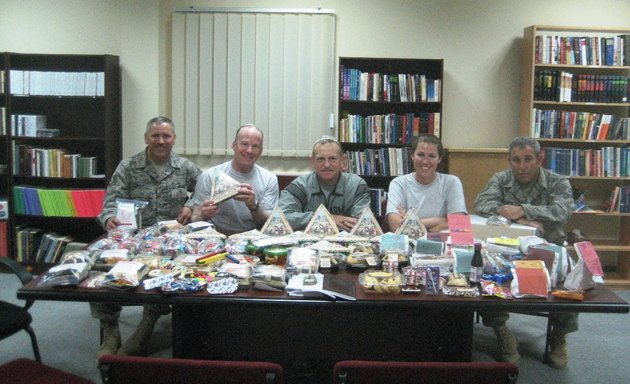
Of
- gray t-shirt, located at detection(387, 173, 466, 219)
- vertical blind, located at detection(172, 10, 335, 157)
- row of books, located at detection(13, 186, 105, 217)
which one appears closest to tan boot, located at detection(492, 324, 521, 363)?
gray t-shirt, located at detection(387, 173, 466, 219)

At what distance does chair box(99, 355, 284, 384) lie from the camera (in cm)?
139

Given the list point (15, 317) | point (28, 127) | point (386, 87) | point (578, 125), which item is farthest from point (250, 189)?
point (578, 125)

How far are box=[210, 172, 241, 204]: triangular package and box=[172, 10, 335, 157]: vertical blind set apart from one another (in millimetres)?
1984

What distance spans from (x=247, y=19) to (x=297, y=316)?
3.17 m

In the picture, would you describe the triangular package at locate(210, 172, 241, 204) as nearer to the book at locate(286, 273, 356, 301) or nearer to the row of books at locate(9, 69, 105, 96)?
the book at locate(286, 273, 356, 301)

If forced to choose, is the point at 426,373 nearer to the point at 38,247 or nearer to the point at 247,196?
the point at 247,196

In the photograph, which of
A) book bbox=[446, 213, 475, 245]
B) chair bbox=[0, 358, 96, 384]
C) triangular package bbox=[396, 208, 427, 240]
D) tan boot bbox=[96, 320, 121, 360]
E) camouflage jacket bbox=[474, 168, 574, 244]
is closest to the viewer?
chair bbox=[0, 358, 96, 384]

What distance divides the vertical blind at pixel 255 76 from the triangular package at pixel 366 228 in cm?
231

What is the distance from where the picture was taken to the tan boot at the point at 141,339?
3010mm

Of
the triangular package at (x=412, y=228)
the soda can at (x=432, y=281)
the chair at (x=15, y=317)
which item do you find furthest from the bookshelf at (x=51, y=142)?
the soda can at (x=432, y=281)

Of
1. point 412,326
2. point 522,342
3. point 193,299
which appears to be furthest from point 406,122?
point 193,299

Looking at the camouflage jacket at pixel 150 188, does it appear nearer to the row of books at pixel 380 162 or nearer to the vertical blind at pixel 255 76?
the vertical blind at pixel 255 76

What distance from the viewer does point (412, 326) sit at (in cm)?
260

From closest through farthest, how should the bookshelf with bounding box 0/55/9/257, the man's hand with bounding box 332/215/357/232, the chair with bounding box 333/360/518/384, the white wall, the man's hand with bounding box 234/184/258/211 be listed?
the chair with bounding box 333/360/518/384 < the man's hand with bounding box 332/215/357/232 < the man's hand with bounding box 234/184/258/211 < the bookshelf with bounding box 0/55/9/257 < the white wall
